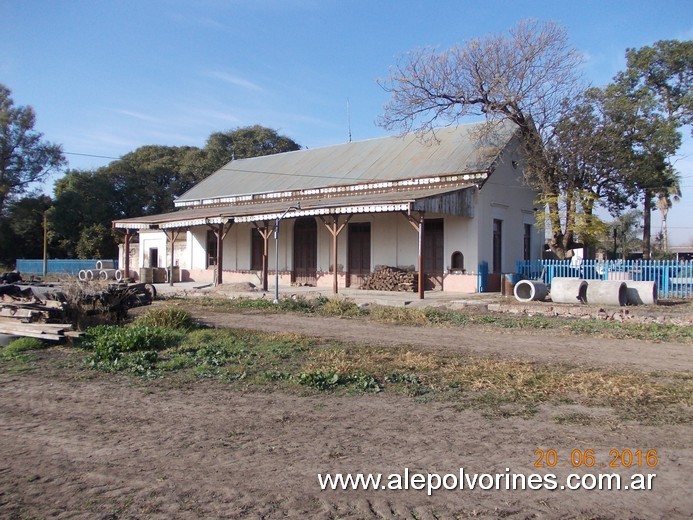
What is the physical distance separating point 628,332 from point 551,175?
1307cm

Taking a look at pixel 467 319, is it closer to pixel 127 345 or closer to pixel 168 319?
pixel 168 319

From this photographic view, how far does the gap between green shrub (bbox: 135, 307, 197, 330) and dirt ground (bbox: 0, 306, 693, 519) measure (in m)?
3.97

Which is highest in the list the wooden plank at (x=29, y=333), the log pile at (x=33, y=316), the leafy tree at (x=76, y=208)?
the leafy tree at (x=76, y=208)

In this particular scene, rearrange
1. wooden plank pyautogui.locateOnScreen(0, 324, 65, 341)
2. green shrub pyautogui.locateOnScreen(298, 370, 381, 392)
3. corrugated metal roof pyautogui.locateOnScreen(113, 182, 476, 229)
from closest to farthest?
green shrub pyautogui.locateOnScreen(298, 370, 381, 392)
wooden plank pyautogui.locateOnScreen(0, 324, 65, 341)
corrugated metal roof pyautogui.locateOnScreen(113, 182, 476, 229)

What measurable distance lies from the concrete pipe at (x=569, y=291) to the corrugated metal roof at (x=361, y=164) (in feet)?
23.4

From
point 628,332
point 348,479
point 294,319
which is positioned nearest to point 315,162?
point 294,319

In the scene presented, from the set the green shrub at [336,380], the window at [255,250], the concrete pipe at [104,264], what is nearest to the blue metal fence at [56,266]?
the concrete pipe at [104,264]

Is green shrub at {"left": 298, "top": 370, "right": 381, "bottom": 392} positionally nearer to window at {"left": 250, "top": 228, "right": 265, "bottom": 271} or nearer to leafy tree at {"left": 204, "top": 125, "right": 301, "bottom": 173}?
window at {"left": 250, "top": 228, "right": 265, "bottom": 271}

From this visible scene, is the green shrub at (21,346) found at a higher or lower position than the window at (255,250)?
lower

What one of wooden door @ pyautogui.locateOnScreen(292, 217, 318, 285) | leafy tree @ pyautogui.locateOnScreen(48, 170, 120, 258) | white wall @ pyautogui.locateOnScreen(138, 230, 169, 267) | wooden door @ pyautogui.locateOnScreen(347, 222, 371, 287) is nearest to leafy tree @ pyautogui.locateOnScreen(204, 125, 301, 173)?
leafy tree @ pyautogui.locateOnScreen(48, 170, 120, 258)

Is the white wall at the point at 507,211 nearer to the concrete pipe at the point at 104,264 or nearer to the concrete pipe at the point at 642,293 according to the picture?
the concrete pipe at the point at 642,293

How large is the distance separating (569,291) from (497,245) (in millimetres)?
7613
